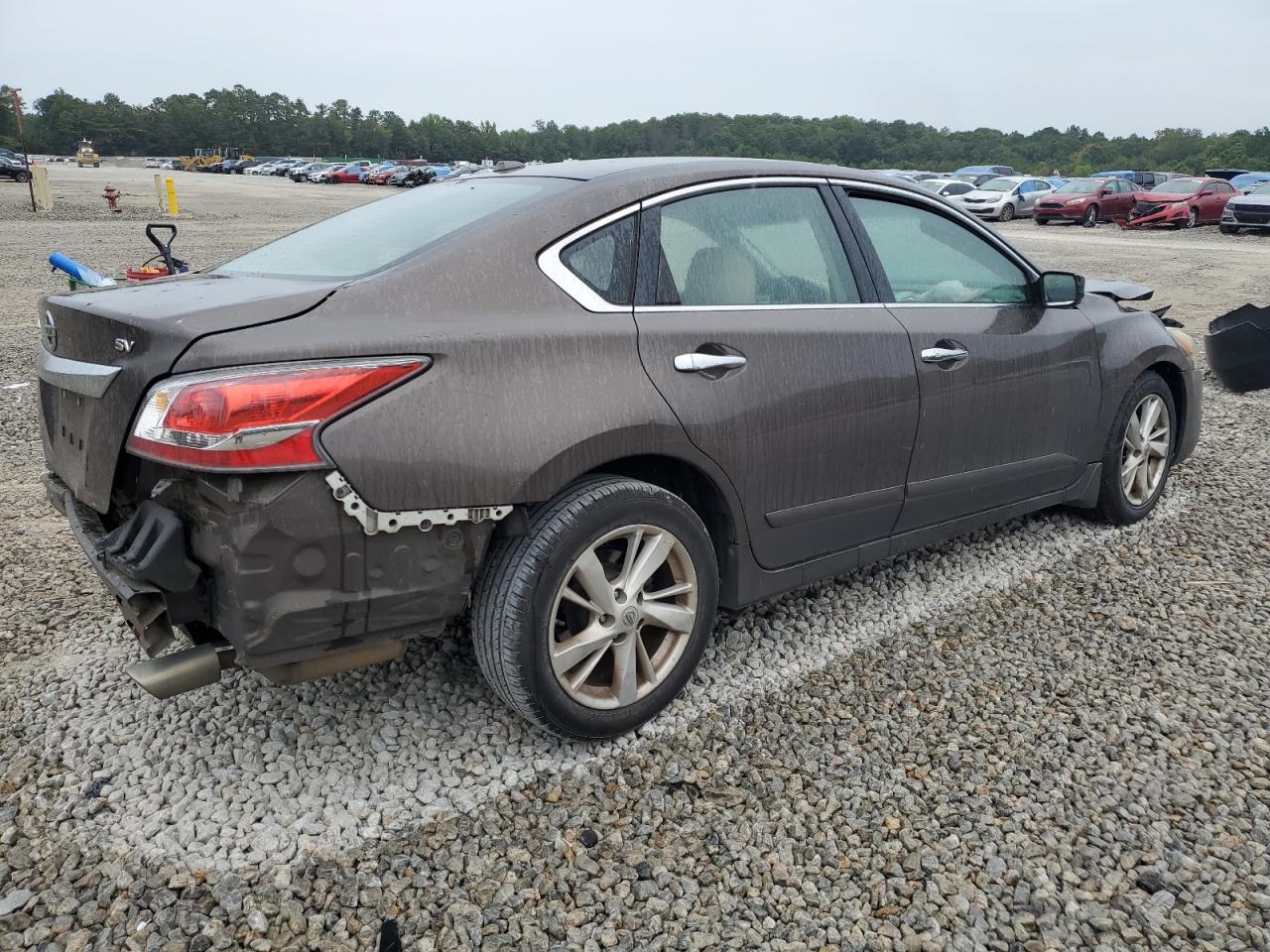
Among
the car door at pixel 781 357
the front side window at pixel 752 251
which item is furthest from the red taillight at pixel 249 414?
the front side window at pixel 752 251

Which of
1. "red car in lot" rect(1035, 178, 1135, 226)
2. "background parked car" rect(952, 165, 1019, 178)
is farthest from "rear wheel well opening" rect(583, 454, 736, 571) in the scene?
"background parked car" rect(952, 165, 1019, 178)

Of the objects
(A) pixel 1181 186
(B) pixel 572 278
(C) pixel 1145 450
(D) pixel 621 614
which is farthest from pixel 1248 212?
(D) pixel 621 614

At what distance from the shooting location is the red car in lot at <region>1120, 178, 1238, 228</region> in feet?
87.0

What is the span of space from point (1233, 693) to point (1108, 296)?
82.9 inches

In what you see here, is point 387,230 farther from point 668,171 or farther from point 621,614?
point 621,614

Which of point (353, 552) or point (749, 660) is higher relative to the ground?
point (353, 552)

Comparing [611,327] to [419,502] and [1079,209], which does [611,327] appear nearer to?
[419,502]

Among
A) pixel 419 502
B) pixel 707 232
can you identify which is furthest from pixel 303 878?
→ pixel 707 232

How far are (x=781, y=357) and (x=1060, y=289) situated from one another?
1.58 meters

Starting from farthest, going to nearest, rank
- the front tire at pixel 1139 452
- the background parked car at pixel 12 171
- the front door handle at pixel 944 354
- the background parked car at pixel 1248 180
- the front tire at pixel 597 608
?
1. the background parked car at pixel 12 171
2. the background parked car at pixel 1248 180
3. the front tire at pixel 1139 452
4. the front door handle at pixel 944 354
5. the front tire at pixel 597 608

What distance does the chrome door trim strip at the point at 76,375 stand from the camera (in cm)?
239

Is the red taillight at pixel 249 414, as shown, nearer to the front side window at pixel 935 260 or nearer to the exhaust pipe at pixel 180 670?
the exhaust pipe at pixel 180 670

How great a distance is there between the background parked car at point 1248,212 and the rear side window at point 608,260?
26.4 meters

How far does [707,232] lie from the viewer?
3004 mm
